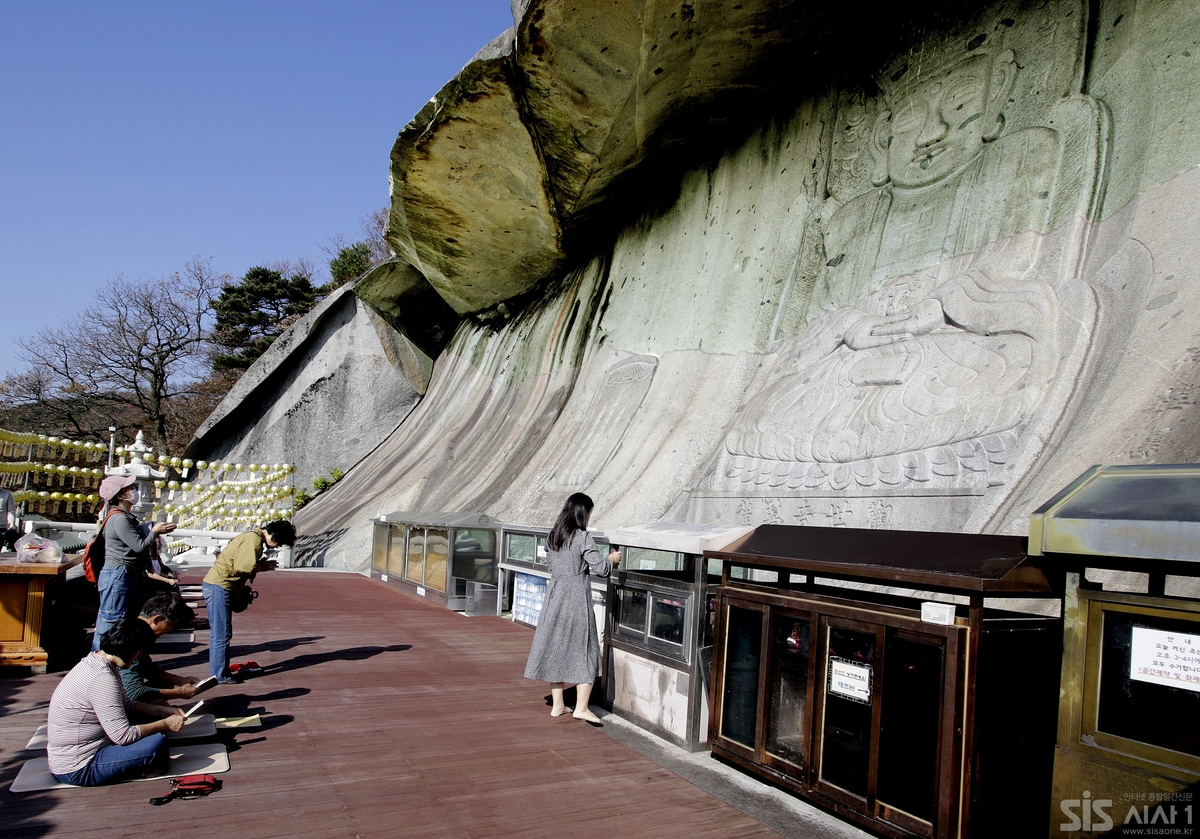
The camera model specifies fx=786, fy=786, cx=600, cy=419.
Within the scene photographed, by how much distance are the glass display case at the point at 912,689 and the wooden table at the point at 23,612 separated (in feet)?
17.5

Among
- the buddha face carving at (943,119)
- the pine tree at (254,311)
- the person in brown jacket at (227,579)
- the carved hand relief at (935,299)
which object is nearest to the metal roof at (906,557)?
the person in brown jacket at (227,579)

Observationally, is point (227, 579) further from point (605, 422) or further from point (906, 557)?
point (605, 422)

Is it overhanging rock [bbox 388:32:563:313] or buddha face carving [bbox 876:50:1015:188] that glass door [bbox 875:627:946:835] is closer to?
buddha face carving [bbox 876:50:1015:188]

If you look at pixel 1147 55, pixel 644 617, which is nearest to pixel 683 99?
pixel 1147 55

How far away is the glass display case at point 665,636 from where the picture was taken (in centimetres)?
470

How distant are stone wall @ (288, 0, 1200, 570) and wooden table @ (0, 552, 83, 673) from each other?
266 inches

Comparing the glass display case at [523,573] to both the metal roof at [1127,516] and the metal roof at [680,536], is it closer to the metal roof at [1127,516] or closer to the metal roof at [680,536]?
the metal roof at [680,536]

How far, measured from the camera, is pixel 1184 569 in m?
2.77

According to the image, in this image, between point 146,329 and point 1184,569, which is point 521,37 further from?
point 146,329

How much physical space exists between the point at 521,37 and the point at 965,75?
6.16 m

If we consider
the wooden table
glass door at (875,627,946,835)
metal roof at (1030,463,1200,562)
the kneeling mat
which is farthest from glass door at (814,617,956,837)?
the wooden table

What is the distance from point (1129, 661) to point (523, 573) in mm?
6541

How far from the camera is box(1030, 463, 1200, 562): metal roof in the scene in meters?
2.68

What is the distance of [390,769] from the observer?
4.12 meters
